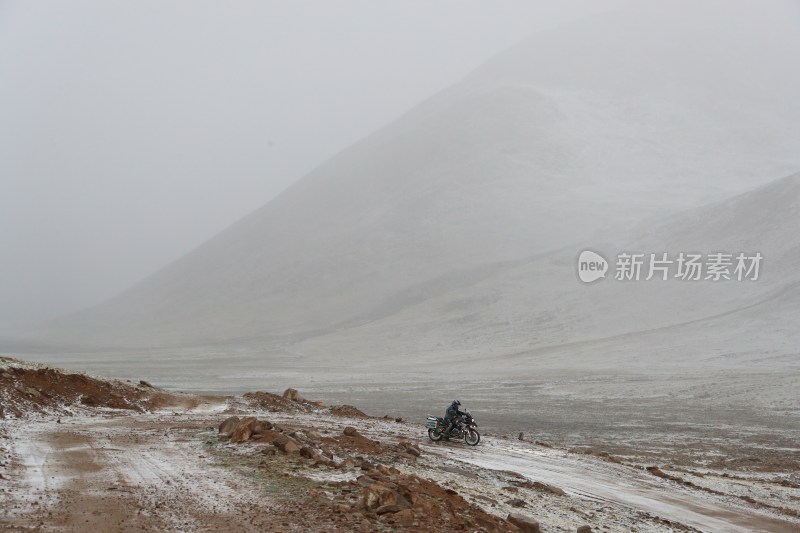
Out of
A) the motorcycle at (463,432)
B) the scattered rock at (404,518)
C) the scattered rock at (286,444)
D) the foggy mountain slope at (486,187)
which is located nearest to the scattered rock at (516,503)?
the scattered rock at (404,518)

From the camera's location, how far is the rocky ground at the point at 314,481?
28.8ft

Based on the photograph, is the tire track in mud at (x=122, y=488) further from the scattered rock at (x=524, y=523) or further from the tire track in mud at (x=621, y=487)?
the tire track in mud at (x=621, y=487)

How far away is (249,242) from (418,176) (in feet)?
93.9

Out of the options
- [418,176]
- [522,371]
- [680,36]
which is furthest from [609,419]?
[680,36]

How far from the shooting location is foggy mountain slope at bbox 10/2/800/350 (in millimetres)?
86750

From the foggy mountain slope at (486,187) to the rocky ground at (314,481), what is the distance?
4330 cm

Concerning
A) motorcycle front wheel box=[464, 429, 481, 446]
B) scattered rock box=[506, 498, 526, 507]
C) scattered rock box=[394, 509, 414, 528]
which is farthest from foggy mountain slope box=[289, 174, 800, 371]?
scattered rock box=[394, 509, 414, 528]

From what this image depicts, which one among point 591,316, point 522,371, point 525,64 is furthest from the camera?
point 525,64

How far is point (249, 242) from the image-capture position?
383ft

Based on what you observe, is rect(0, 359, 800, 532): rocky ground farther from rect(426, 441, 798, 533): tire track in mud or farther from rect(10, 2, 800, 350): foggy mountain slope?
rect(10, 2, 800, 350): foggy mountain slope

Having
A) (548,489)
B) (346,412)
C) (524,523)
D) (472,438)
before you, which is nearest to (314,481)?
(524,523)

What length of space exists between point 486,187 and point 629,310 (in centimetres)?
4514

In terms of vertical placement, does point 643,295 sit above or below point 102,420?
above

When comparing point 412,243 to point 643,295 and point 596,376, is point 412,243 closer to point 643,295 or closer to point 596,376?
point 643,295
